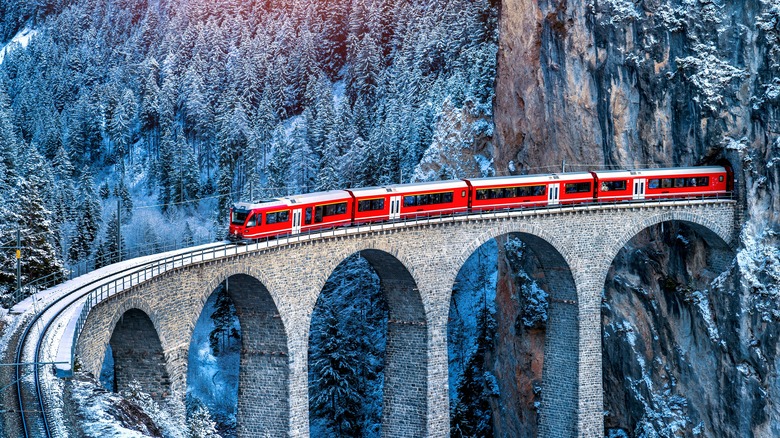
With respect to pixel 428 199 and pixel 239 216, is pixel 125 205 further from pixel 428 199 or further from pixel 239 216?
pixel 239 216

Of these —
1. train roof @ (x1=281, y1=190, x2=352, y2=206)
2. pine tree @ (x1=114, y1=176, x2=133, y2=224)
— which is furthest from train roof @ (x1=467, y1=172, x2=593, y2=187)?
pine tree @ (x1=114, y1=176, x2=133, y2=224)

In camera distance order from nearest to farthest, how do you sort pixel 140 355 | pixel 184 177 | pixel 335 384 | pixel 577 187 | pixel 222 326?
pixel 140 355 → pixel 577 187 → pixel 335 384 → pixel 222 326 → pixel 184 177

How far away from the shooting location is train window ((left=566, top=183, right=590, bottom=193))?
55.0 m

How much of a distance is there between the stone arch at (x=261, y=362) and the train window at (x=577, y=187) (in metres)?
20.3

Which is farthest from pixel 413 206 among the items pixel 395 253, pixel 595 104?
pixel 595 104

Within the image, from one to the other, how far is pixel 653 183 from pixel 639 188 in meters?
0.88

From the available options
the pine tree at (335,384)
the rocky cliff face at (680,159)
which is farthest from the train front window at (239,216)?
the rocky cliff face at (680,159)

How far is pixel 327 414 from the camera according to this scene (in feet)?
231

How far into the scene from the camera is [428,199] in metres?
51.8

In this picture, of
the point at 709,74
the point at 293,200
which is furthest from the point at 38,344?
the point at 709,74

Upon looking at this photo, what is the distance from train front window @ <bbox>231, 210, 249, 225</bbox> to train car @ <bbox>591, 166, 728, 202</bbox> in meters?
22.0

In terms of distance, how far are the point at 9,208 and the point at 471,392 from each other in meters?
36.3

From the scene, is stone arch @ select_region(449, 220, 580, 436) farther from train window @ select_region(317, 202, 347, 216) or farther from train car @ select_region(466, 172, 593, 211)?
train window @ select_region(317, 202, 347, 216)

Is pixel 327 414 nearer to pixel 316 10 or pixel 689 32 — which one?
pixel 689 32
